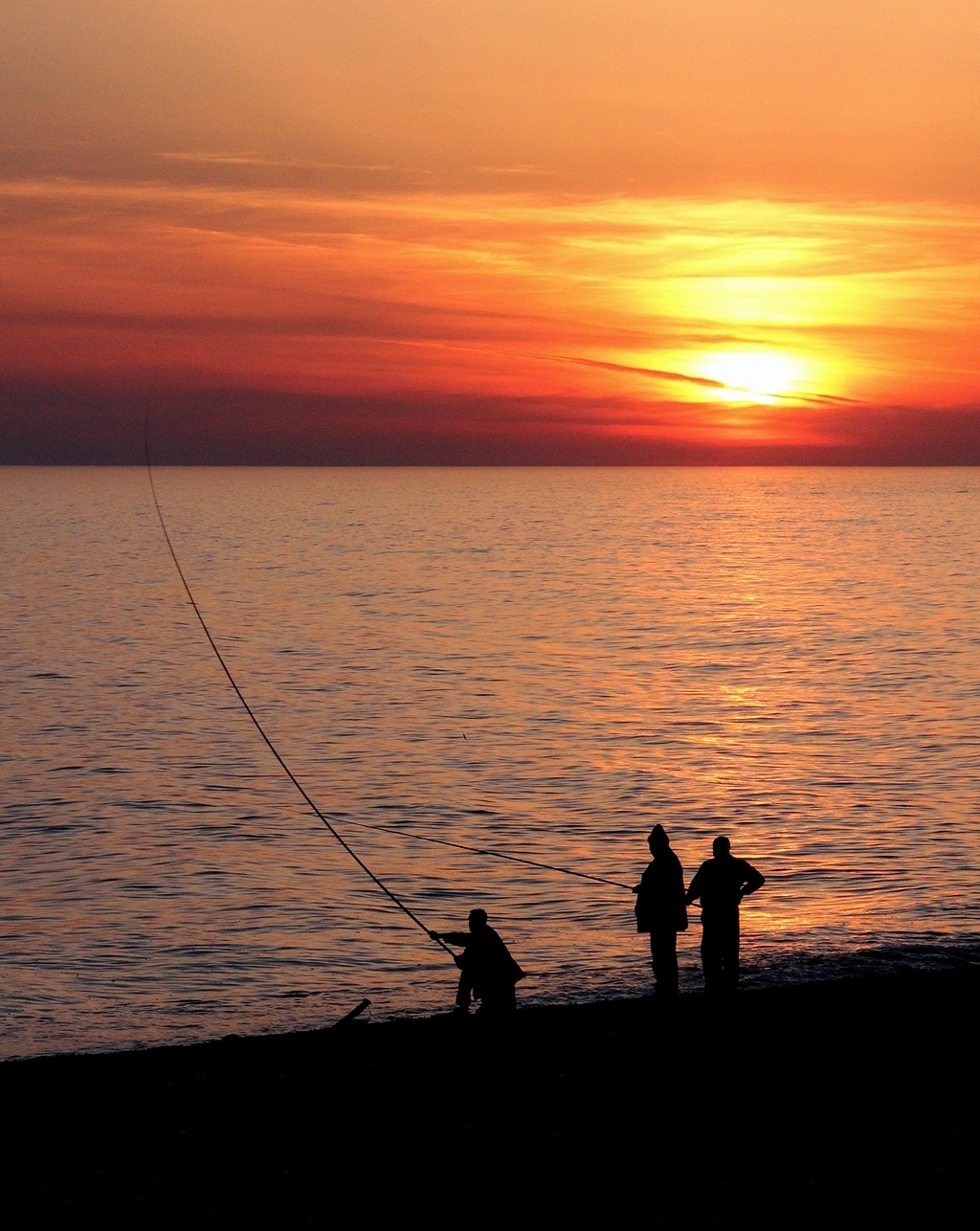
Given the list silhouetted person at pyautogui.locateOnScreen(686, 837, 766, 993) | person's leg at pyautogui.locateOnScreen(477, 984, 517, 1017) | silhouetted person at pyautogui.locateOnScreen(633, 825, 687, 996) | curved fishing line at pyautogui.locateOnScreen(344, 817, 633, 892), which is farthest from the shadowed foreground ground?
curved fishing line at pyautogui.locateOnScreen(344, 817, 633, 892)

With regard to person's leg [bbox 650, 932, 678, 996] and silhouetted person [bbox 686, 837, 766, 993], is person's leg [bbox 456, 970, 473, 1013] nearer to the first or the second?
person's leg [bbox 650, 932, 678, 996]

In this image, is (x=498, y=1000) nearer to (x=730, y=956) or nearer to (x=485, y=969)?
(x=485, y=969)

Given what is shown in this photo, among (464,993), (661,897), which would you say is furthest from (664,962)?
(464,993)

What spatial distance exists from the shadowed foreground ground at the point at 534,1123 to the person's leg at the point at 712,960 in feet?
0.87

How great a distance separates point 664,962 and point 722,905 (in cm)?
87

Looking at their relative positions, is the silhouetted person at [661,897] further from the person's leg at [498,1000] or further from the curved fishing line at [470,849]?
the curved fishing line at [470,849]

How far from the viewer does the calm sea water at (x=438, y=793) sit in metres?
18.7

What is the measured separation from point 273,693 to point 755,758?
1702cm

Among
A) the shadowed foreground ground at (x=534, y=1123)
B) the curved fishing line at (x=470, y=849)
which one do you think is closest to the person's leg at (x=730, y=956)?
the shadowed foreground ground at (x=534, y=1123)

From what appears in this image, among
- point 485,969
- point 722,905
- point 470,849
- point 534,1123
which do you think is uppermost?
point 470,849

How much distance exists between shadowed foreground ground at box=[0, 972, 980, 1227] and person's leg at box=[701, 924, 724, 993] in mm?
265

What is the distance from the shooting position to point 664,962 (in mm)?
14547

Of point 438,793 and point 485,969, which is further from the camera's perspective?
point 438,793

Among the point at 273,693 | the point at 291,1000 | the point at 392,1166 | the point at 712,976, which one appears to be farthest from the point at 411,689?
the point at 392,1166
